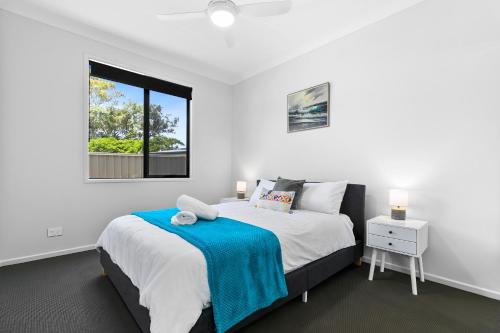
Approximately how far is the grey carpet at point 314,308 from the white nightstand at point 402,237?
0.71 feet

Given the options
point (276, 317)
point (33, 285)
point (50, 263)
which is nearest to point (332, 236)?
point (276, 317)

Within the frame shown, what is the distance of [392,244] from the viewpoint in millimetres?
2299

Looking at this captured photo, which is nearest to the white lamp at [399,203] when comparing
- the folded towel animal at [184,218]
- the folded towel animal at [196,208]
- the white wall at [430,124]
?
the white wall at [430,124]

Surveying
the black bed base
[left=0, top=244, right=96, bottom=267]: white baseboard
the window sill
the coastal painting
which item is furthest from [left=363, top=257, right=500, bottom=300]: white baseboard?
[left=0, top=244, right=96, bottom=267]: white baseboard

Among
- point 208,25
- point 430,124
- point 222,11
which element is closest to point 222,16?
point 222,11

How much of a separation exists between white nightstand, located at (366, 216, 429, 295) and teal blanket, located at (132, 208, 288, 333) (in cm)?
115

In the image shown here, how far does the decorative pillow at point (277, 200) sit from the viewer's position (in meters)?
2.77

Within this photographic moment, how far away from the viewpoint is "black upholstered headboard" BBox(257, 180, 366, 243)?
2.80 m

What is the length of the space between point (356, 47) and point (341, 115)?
81 cm

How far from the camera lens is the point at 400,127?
2650 millimetres

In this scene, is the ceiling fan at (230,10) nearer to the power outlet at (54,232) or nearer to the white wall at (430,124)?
the white wall at (430,124)

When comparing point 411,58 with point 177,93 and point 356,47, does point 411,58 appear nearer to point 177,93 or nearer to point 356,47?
point 356,47

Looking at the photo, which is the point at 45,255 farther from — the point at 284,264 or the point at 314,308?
the point at 314,308

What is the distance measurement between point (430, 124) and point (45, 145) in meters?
4.16
